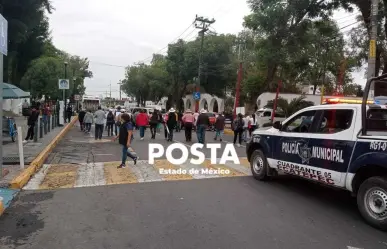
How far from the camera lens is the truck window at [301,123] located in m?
7.49

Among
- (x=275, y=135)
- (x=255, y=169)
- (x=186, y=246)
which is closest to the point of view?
(x=186, y=246)

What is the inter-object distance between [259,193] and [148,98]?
261 ft

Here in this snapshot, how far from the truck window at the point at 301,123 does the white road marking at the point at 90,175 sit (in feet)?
13.6

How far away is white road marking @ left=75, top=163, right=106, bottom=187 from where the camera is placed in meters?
8.49

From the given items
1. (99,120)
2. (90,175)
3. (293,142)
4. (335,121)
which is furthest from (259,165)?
(99,120)

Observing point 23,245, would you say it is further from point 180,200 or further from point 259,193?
point 259,193

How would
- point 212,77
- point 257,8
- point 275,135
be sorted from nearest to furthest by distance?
point 275,135, point 257,8, point 212,77

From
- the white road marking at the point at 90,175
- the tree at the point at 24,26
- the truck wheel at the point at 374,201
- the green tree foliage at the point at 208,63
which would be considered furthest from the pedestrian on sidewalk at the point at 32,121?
the green tree foliage at the point at 208,63

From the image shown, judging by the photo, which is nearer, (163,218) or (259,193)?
(163,218)

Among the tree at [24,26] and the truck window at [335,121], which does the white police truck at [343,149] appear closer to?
the truck window at [335,121]

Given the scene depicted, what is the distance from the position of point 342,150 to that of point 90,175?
5.87m

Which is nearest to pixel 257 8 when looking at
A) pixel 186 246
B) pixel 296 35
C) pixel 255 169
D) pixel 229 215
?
pixel 296 35

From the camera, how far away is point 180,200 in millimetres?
7012

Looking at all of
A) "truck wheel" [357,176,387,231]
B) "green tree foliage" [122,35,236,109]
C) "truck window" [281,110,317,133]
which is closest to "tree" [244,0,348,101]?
"truck window" [281,110,317,133]
